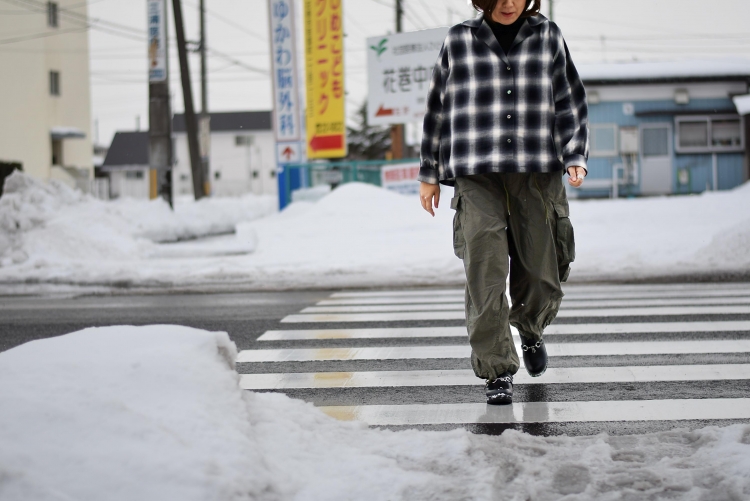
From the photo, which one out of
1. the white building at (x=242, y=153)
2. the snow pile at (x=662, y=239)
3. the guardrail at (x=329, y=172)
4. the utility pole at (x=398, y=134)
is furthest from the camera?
the white building at (x=242, y=153)

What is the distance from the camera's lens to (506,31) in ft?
Result: 11.4

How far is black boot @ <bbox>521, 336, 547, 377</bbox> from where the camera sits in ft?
12.2

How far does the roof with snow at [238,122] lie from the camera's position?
7275 cm

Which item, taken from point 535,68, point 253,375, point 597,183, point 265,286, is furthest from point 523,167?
point 597,183

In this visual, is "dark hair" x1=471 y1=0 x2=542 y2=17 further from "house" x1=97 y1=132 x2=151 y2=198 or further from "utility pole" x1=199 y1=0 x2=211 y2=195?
"house" x1=97 y1=132 x2=151 y2=198

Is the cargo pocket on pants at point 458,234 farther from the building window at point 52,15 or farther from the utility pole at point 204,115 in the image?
the building window at point 52,15

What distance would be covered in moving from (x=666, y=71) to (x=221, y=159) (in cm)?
5443

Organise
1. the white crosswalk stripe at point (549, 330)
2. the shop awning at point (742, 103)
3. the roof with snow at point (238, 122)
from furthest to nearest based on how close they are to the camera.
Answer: the roof with snow at point (238, 122), the shop awning at point (742, 103), the white crosswalk stripe at point (549, 330)

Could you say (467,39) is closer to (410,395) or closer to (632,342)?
(410,395)

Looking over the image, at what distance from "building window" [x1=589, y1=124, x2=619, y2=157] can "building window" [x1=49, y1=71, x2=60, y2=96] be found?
2517 cm

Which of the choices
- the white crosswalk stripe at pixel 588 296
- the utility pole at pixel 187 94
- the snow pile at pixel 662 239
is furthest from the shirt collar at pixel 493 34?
the utility pole at pixel 187 94

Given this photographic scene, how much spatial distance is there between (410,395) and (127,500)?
1.94 meters

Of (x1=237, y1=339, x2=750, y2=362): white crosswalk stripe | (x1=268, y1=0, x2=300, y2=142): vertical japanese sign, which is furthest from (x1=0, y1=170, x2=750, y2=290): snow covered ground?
(x1=237, y1=339, x2=750, y2=362): white crosswalk stripe

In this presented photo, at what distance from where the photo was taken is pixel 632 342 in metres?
4.93
